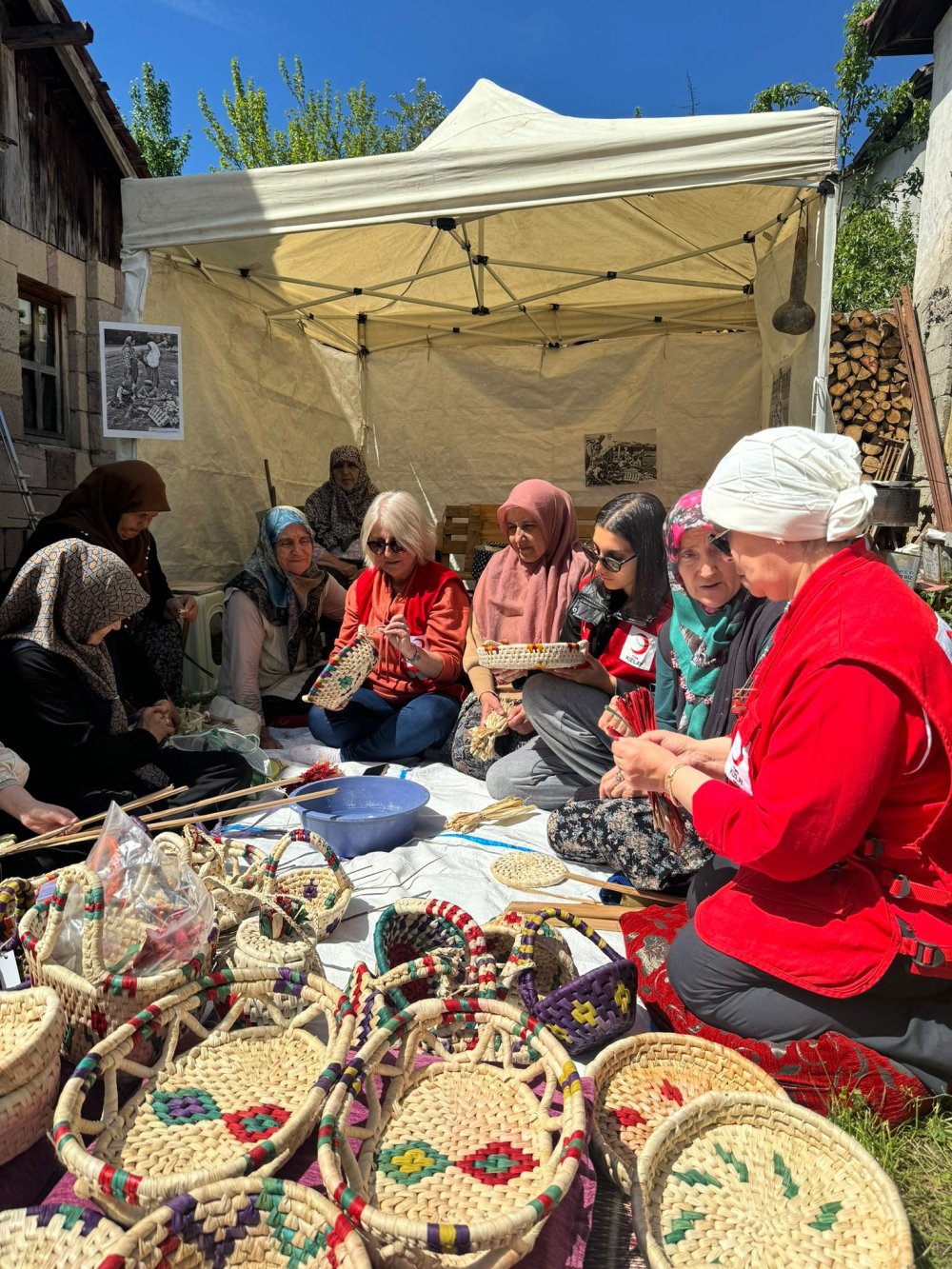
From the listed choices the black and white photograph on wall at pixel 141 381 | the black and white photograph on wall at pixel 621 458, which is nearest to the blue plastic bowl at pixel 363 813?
the black and white photograph on wall at pixel 141 381

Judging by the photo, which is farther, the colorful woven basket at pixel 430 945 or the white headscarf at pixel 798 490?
the colorful woven basket at pixel 430 945

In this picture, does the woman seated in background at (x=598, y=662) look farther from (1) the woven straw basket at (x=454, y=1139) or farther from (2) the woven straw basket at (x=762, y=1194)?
(2) the woven straw basket at (x=762, y=1194)

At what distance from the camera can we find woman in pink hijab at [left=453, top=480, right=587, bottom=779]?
10.6ft

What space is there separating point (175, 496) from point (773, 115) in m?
3.61

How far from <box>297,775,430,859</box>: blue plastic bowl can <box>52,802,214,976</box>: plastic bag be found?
32.2 inches

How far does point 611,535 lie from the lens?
2686 mm

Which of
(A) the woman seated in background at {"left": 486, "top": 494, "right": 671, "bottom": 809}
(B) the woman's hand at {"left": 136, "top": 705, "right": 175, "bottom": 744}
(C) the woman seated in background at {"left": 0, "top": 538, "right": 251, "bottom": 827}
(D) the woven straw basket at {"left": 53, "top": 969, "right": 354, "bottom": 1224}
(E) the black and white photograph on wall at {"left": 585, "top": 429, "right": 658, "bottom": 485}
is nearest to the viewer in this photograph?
(D) the woven straw basket at {"left": 53, "top": 969, "right": 354, "bottom": 1224}

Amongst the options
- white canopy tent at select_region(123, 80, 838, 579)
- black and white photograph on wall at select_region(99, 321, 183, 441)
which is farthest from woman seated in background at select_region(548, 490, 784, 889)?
black and white photograph on wall at select_region(99, 321, 183, 441)

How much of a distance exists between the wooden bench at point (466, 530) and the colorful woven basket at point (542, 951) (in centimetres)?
487

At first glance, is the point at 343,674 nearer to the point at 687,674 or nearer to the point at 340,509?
the point at 687,674

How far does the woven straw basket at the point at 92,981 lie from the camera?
4.79 feet

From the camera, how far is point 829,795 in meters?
1.23

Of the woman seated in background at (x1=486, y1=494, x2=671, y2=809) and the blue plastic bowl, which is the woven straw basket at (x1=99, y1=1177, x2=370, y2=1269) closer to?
the blue plastic bowl

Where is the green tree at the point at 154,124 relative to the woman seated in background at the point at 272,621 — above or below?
above
